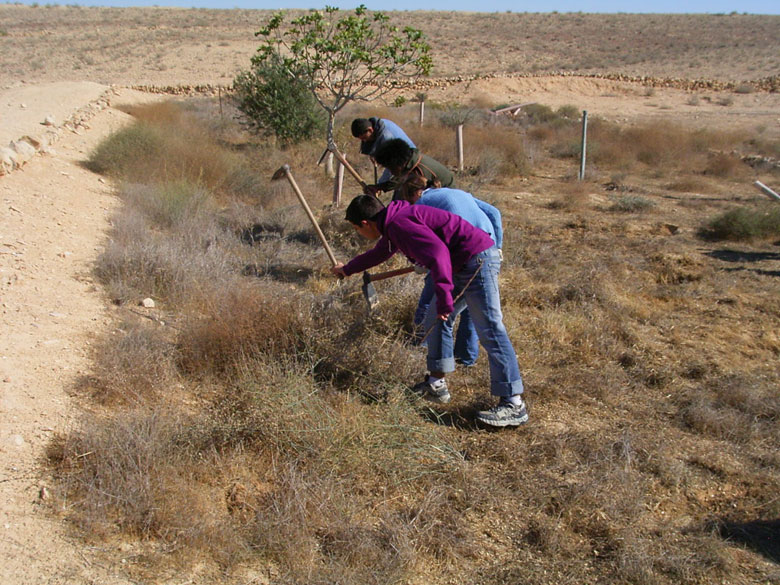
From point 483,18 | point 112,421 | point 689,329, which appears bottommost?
point 689,329

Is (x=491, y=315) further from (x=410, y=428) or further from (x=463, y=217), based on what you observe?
(x=410, y=428)

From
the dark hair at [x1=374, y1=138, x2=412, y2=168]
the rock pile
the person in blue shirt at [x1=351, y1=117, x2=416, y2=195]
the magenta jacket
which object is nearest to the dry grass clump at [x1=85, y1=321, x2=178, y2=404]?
the magenta jacket

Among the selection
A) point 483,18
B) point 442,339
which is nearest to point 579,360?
point 442,339

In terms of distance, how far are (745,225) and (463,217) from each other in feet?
18.5

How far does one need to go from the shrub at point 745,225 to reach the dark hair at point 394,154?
5.40m

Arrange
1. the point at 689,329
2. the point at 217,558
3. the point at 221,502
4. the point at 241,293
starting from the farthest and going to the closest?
the point at 689,329, the point at 241,293, the point at 221,502, the point at 217,558

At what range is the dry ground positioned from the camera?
118 inches

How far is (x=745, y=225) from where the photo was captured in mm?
7465

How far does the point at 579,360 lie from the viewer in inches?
173

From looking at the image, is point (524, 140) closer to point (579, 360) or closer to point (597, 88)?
point (579, 360)

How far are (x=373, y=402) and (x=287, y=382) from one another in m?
0.53

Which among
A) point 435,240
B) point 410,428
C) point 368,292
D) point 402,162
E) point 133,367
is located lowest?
point 410,428

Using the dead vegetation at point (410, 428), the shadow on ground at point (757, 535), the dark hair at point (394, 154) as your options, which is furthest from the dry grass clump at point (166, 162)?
the shadow on ground at point (757, 535)

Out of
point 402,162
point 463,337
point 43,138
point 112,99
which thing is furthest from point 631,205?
point 112,99
